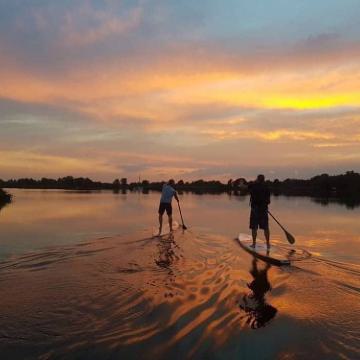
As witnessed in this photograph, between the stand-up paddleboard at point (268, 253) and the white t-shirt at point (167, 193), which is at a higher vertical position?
the white t-shirt at point (167, 193)

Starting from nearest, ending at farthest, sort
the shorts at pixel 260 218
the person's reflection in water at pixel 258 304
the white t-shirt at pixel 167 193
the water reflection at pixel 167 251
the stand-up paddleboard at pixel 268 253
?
the person's reflection in water at pixel 258 304 < the water reflection at pixel 167 251 < the stand-up paddleboard at pixel 268 253 < the shorts at pixel 260 218 < the white t-shirt at pixel 167 193

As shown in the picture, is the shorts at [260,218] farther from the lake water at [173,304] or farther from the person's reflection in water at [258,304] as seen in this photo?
the person's reflection in water at [258,304]

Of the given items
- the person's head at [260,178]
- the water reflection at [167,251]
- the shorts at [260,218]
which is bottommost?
the water reflection at [167,251]

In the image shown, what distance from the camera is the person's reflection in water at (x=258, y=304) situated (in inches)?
276

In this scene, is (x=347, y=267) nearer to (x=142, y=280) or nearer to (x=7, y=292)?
(x=142, y=280)

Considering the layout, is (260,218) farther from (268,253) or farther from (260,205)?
(268,253)

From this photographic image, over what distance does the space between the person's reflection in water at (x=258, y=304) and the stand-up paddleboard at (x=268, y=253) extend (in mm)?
1740

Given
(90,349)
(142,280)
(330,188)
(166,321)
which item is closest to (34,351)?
(90,349)

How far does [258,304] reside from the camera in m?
7.98

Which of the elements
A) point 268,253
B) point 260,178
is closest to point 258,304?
point 268,253

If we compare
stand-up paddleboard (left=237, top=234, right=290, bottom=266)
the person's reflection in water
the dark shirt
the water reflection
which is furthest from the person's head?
the person's reflection in water

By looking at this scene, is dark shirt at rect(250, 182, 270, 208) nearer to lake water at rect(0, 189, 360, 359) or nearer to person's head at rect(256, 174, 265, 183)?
person's head at rect(256, 174, 265, 183)

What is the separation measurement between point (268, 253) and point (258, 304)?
5.57 metres

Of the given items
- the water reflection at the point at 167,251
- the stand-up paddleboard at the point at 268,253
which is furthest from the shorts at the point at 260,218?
the water reflection at the point at 167,251
